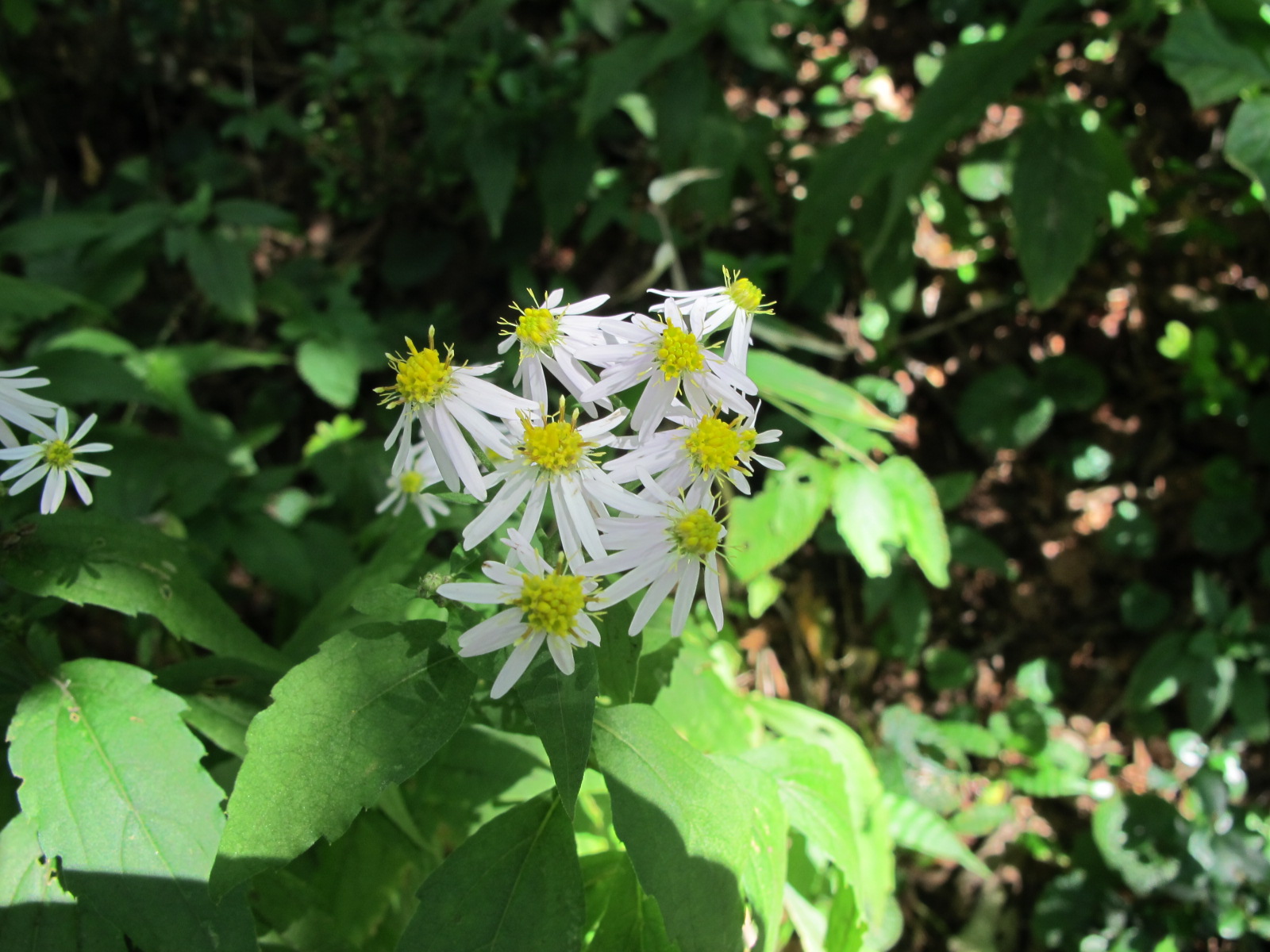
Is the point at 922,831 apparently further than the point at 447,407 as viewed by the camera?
Yes

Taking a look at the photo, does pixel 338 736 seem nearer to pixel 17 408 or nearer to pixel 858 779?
pixel 17 408

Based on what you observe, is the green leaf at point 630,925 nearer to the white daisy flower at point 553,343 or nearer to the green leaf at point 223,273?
the white daisy flower at point 553,343

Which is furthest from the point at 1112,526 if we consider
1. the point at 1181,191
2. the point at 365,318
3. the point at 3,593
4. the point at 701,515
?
the point at 3,593

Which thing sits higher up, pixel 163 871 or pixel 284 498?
pixel 163 871

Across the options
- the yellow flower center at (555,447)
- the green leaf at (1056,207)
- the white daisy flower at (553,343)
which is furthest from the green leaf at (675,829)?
the green leaf at (1056,207)

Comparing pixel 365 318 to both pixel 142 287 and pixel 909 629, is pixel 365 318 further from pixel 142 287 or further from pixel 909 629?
pixel 909 629

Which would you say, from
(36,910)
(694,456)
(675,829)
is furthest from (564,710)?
(36,910)
